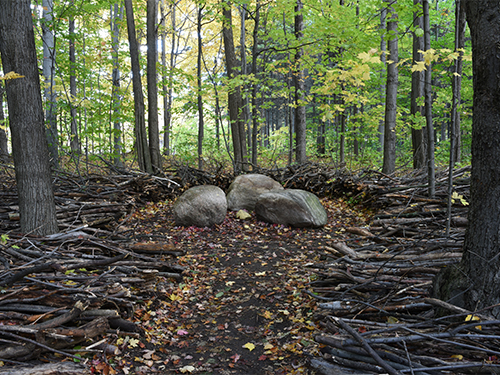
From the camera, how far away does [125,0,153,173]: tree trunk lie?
9.70 m

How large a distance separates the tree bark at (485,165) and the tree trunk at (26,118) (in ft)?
17.0

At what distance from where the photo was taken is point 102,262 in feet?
14.1

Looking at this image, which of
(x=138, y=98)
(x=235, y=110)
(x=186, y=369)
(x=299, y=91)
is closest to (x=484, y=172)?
(x=186, y=369)

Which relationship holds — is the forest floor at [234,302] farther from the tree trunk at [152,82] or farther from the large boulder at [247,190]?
the tree trunk at [152,82]

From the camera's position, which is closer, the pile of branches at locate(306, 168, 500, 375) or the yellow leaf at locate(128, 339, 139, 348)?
the pile of branches at locate(306, 168, 500, 375)

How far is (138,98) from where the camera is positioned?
10.0 meters

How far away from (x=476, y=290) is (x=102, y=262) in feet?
13.6

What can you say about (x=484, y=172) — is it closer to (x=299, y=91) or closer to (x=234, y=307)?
(x=234, y=307)

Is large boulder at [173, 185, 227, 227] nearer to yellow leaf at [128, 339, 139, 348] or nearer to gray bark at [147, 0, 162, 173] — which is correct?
gray bark at [147, 0, 162, 173]

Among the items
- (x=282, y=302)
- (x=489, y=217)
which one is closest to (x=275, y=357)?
(x=282, y=302)

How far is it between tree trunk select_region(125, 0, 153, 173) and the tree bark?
904 centimetres

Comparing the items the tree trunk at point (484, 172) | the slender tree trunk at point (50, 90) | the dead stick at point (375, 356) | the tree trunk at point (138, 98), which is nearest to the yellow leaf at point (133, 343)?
the dead stick at point (375, 356)

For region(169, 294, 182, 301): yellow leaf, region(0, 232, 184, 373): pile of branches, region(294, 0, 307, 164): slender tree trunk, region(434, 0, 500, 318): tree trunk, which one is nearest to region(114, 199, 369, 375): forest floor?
region(169, 294, 182, 301): yellow leaf

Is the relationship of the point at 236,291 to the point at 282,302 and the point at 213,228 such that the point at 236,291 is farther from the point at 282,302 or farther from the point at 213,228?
the point at 213,228
